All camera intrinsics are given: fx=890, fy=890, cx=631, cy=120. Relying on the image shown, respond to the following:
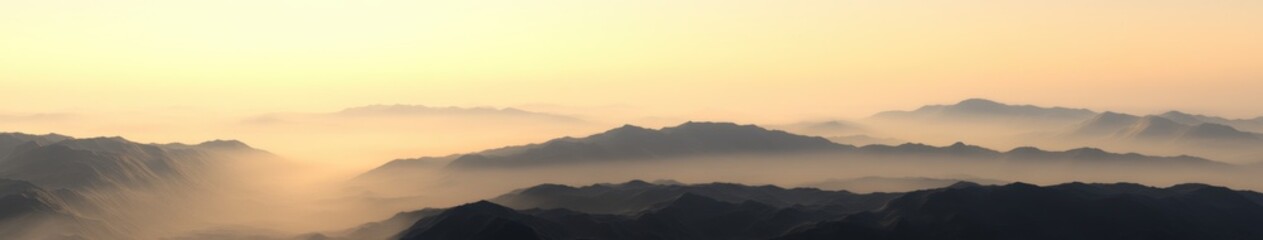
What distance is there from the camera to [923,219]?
520ft

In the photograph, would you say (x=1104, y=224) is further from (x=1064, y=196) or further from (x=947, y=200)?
(x=947, y=200)

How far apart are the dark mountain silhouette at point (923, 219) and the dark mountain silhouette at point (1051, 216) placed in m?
0.18

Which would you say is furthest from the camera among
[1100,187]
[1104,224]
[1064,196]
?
[1100,187]

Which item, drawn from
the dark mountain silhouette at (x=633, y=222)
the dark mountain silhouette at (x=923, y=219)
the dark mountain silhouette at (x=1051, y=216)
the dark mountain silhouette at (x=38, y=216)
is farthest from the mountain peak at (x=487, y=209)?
the dark mountain silhouette at (x=38, y=216)

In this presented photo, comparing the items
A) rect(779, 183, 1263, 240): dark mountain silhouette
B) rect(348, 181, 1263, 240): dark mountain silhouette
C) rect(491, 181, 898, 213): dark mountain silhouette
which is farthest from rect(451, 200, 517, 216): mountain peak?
rect(779, 183, 1263, 240): dark mountain silhouette

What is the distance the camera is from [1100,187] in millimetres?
182625

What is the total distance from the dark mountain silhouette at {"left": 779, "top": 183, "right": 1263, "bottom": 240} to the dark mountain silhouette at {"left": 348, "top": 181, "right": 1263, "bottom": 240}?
18 cm

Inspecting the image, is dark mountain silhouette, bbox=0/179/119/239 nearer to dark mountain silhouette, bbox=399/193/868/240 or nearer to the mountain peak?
dark mountain silhouette, bbox=399/193/868/240

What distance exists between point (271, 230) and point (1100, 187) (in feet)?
573

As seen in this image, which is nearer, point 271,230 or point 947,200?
point 947,200

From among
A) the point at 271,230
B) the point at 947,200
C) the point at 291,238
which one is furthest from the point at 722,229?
the point at 271,230

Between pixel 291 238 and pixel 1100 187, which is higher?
pixel 1100 187

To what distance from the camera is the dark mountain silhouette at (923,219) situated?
151 meters

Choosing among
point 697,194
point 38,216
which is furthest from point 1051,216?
point 38,216
